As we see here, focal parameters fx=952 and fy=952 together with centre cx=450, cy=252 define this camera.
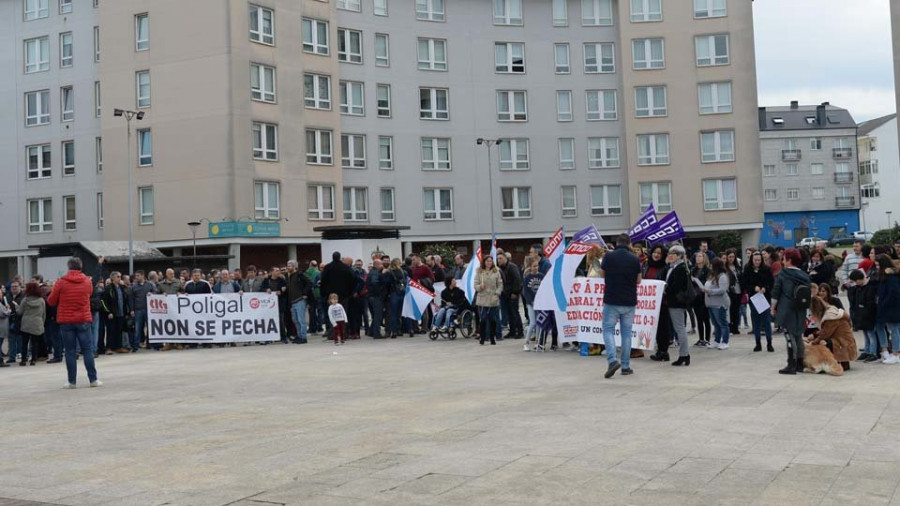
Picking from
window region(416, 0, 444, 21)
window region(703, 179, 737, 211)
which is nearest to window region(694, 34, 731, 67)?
window region(703, 179, 737, 211)

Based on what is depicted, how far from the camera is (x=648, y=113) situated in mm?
59688

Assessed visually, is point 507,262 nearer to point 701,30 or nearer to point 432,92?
point 432,92

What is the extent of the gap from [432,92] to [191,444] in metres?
49.5

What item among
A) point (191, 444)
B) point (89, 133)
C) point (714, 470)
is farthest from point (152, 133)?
point (714, 470)

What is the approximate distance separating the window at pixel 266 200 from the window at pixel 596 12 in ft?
78.1

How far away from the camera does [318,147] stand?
52.4 m

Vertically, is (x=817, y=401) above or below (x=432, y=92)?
below

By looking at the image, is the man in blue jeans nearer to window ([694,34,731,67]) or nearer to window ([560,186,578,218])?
window ([560,186,578,218])

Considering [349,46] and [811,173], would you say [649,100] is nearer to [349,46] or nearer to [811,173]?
[349,46]

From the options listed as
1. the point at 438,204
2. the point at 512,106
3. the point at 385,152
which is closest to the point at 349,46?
the point at 385,152

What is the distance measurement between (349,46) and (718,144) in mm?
23590

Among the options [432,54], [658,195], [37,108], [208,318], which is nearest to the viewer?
[208,318]

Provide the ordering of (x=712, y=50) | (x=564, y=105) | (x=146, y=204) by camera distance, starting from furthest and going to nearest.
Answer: (x=564, y=105), (x=712, y=50), (x=146, y=204)

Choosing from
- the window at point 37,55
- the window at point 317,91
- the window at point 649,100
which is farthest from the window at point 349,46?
the window at point 649,100
